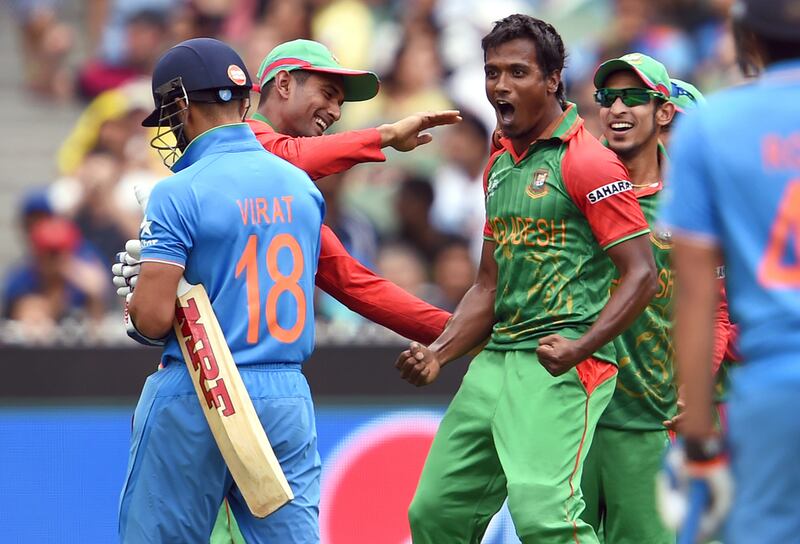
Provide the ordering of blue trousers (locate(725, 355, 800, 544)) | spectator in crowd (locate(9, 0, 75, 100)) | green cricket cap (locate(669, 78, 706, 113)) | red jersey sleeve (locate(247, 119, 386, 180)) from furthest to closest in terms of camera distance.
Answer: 1. spectator in crowd (locate(9, 0, 75, 100))
2. green cricket cap (locate(669, 78, 706, 113))
3. red jersey sleeve (locate(247, 119, 386, 180))
4. blue trousers (locate(725, 355, 800, 544))

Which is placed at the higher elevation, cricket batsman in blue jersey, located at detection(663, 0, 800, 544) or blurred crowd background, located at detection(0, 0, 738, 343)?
blurred crowd background, located at detection(0, 0, 738, 343)

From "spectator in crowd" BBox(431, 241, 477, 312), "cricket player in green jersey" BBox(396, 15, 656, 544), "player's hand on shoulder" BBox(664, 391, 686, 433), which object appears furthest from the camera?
"spectator in crowd" BBox(431, 241, 477, 312)

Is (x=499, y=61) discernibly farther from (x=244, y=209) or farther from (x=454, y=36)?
(x=454, y=36)

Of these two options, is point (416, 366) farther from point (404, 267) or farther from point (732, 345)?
point (404, 267)

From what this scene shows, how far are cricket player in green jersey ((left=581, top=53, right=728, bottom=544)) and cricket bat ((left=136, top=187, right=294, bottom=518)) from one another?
66.8 inches

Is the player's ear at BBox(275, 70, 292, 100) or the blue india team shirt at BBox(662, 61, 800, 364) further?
the player's ear at BBox(275, 70, 292, 100)

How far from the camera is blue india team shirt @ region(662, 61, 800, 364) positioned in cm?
355

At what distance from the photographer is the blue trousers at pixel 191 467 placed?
16.4 ft

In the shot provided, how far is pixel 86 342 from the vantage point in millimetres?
8469

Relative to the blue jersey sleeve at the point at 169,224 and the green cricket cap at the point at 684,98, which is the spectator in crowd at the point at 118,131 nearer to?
the green cricket cap at the point at 684,98

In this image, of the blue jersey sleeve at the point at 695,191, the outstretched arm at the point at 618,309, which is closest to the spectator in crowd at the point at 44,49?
the outstretched arm at the point at 618,309

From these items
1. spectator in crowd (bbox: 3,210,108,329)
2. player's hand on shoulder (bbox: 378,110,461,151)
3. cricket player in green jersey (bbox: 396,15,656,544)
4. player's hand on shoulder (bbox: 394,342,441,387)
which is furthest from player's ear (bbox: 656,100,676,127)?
spectator in crowd (bbox: 3,210,108,329)

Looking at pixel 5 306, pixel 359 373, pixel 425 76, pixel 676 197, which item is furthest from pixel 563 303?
pixel 425 76

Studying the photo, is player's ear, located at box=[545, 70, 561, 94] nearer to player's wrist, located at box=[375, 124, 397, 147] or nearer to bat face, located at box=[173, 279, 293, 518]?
player's wrist, located at box=[375, 124, 397, 147]
